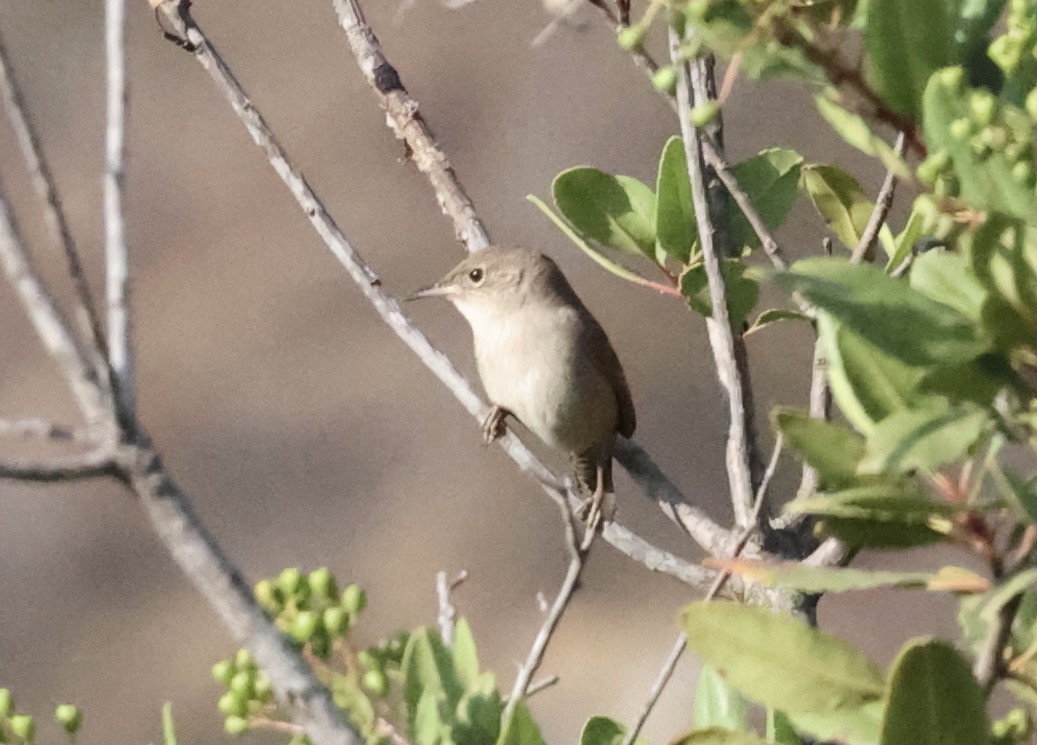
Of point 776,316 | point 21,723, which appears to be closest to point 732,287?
point 776,316

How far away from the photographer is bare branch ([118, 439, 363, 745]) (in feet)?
3.45

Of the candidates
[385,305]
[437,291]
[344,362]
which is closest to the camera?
[385,305]

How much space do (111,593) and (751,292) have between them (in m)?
5.05

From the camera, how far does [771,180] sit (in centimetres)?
174

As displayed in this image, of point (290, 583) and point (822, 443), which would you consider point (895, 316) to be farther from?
point (290, 583)

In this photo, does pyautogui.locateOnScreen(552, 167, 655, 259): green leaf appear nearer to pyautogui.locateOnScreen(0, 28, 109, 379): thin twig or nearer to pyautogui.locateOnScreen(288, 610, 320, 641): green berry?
pyautogui.locateOnScreen(288, 610, 320, 641): green berry

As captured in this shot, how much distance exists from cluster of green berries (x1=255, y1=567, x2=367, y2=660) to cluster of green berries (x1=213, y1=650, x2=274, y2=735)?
0.16 ft

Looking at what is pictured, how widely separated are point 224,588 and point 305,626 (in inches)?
10.7

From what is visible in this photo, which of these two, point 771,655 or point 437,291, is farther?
point 437,291

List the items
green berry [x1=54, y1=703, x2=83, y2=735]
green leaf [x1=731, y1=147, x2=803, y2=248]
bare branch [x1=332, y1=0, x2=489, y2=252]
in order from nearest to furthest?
green berry [x1=54, y1=703, x2=83, y2=735], green leaf [x1=731, y1=147, x2=803, y2=248], bare branch [x1=332, y1=0, x2=489, y2=252]

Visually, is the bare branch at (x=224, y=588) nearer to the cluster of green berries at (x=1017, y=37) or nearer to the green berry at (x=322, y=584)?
the green berry at (x=322, y=584)

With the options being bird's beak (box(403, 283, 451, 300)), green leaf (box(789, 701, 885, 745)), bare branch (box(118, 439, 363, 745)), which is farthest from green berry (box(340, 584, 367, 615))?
bird's beak (box(403, 283, 451, 300))

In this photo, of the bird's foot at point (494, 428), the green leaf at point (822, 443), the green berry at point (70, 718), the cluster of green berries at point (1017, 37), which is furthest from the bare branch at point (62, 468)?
the bird's foot at point (494, 428)

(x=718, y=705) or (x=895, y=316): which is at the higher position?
(x=895, y=316)
